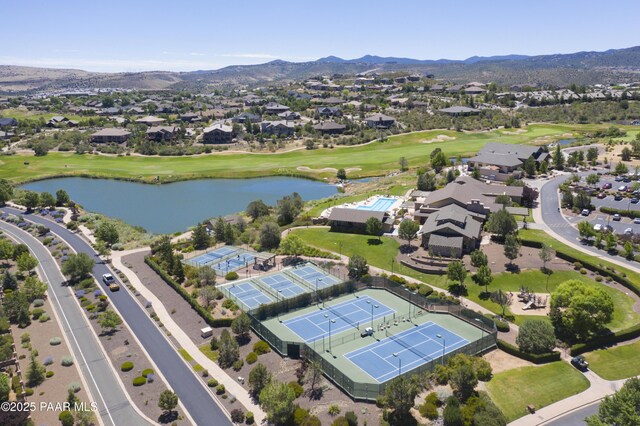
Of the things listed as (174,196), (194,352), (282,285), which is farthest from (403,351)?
(174,196)

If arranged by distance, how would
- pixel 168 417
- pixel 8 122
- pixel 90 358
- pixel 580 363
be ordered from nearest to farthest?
1. pixel 168 417
2. pixel 580 363
3. pixel 90 358
4. pixel 8 122

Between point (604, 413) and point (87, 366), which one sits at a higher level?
point (604, 413)

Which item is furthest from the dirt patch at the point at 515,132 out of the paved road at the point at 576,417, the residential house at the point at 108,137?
the paved road at the point at 576,417

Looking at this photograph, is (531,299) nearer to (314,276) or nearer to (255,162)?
(314,276)

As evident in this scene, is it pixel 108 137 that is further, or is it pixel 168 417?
pixel 108 137

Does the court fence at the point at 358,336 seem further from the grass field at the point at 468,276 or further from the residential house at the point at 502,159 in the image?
the residential house at the point at 502,159

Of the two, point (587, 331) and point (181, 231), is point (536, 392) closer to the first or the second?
point (587, 331)

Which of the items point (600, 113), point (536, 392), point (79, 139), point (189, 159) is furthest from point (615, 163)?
point (79, 139)
